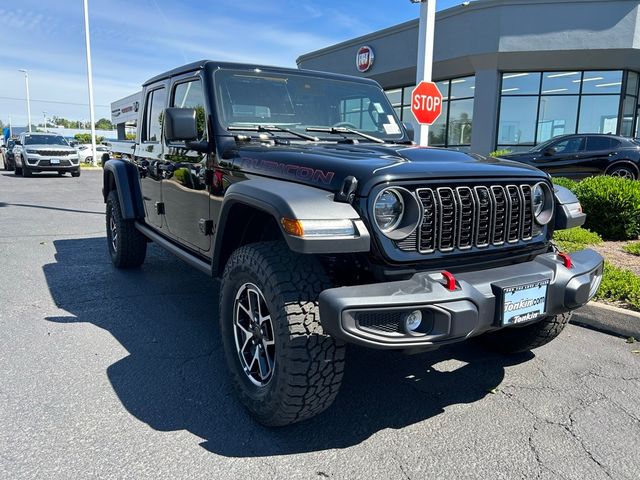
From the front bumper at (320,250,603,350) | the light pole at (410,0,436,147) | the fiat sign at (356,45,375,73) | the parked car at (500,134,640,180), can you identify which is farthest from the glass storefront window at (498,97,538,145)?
the front bumper at (320,250,603,350)

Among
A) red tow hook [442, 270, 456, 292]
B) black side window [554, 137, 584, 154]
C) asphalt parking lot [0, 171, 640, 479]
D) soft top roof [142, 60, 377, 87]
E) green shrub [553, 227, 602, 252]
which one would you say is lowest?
asphalt parking lot [0, 171, 640, 479]

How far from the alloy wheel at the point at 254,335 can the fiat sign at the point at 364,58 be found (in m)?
19.5

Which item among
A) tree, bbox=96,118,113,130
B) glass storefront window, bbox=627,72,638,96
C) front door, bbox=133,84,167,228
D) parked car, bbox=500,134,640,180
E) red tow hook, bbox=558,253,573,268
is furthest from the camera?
tree, bbox=96,118,113,130

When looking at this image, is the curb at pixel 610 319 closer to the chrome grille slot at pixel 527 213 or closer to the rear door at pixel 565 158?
the chrome grille slot at pixel 527 213

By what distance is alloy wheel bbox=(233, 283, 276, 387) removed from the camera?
270cm

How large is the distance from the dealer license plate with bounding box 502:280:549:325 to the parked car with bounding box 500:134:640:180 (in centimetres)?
996

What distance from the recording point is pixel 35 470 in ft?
7.46

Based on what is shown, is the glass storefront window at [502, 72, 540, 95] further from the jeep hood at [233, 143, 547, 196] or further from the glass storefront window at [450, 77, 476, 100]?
the jeep hood at [233, 143, 547, 196]

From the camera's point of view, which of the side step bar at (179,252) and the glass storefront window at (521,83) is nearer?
the side step bar at (179,252)

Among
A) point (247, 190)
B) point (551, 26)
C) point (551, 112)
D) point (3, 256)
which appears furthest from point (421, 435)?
point (551, 112)

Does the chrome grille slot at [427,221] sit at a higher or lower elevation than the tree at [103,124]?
lower

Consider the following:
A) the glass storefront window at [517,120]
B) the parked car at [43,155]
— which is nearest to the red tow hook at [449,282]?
the glass storefront window at [517,120]

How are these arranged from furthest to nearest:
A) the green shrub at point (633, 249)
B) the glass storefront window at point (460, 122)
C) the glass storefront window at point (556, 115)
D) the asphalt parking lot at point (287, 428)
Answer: the glass storefront window at point (460, 122), the glass storefront window at point (556, 115), the green shrub at point (633, 249), the asphalt parking lot at point (287, 428)

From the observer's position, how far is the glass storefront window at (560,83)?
18.4m
